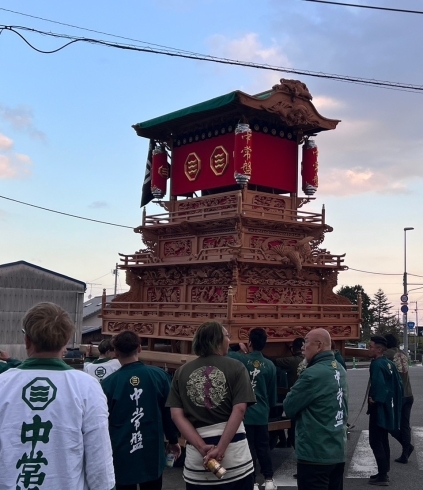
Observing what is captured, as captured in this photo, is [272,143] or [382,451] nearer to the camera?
[382,451]

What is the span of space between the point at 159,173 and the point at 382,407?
9.69 m

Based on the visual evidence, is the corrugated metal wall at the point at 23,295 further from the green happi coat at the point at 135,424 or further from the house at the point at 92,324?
the green happi coat at the point at 135,424

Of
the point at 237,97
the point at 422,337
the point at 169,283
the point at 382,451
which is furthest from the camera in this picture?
the point at 422,337

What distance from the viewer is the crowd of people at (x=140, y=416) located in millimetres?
2619

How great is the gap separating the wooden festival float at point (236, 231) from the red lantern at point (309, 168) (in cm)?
3

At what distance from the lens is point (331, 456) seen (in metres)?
4.48

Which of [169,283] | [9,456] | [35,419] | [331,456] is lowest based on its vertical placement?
[331,456]

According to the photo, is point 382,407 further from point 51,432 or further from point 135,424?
point 51,432

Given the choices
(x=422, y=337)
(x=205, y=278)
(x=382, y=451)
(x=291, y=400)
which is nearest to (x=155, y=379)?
(x=291, y=400)

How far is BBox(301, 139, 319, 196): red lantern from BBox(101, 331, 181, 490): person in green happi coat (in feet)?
35.9

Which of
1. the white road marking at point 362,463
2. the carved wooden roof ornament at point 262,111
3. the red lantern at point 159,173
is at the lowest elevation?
the white road marking at point 362,463

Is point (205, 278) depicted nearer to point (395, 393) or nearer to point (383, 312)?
point (395, 393)

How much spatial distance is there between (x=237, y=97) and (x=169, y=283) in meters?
5.06

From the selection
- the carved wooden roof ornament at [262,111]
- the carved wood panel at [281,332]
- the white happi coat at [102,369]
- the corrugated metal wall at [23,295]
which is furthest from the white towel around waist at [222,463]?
Result: the corrugated metal wall at [23,295]
